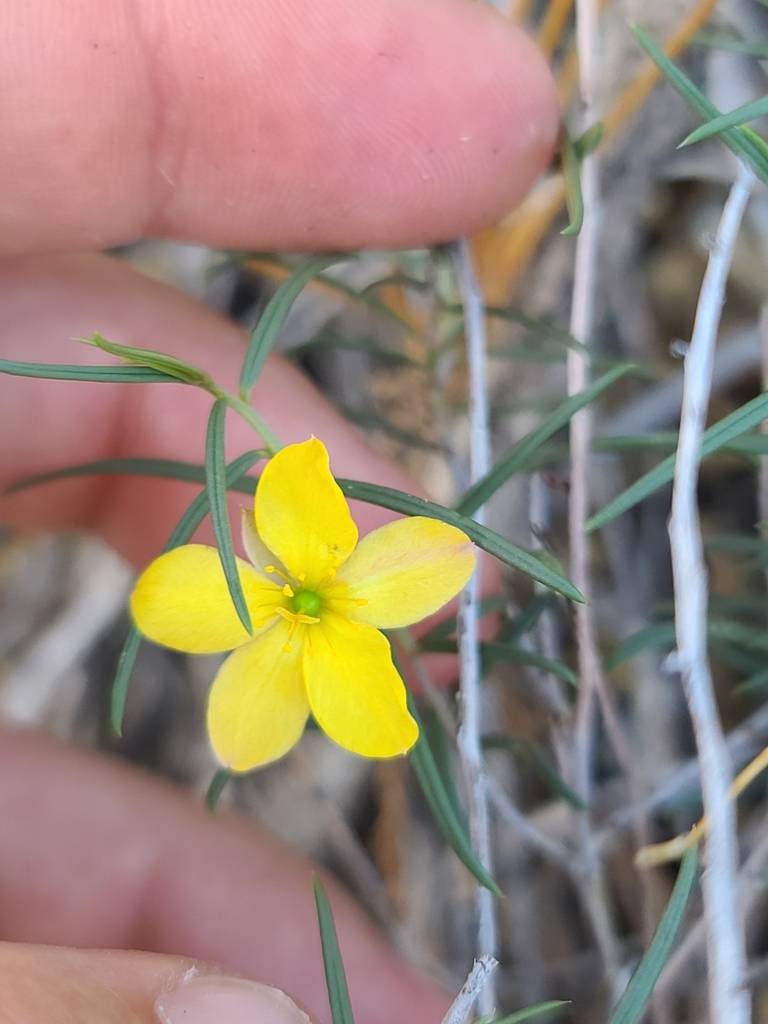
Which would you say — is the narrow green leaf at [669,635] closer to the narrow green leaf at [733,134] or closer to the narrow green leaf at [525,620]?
the narrow green leaf at [525,620]

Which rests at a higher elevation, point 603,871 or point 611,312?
point 611,312

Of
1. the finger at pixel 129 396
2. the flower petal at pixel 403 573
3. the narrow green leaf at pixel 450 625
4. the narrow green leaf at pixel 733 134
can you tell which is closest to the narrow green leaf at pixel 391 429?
the finger at pixel 129 396

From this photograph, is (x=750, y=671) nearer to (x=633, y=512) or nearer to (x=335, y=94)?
(x=633, y=512)

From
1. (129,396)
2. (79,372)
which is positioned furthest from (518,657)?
(129,396)

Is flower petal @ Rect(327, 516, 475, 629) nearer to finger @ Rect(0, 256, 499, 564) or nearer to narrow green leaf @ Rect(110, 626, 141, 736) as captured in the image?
narrow green leaf @ Rect(110, 626, 141, 736)

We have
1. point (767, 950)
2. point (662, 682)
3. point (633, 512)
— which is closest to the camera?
point (767, 950)

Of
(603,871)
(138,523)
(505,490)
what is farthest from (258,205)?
(603,871)

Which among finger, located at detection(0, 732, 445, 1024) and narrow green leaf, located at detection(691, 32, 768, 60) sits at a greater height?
narrow green leaf, located at detection(691, 32, 768, 60)

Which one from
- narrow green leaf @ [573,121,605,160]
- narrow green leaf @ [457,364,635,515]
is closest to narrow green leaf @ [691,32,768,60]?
narrow green leaf @ [573,121,605,160]

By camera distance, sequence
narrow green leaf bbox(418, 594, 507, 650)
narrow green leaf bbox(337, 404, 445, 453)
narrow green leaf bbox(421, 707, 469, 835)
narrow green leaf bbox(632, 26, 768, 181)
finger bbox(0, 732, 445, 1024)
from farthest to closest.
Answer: finger bbox(0, 732, 445, 1024) → narrow green leaf bbox(337, 404, 445, 453) → narrow green leaf bbox(418, 594, 507, 650) → narrow green leaf bbox(421, 707, 469, 835) → narrow green leaf bbox(632, 26, 768, 181)
